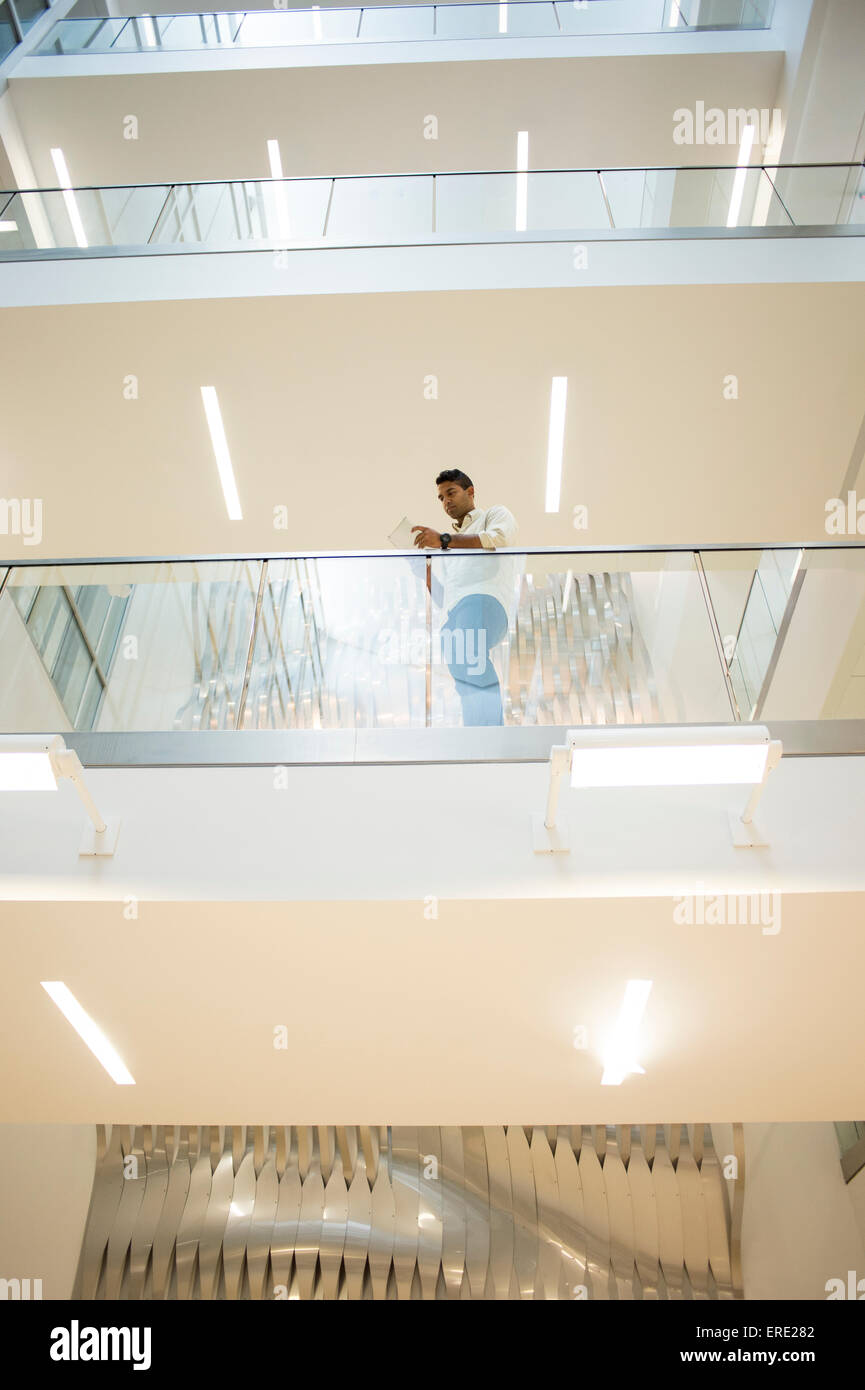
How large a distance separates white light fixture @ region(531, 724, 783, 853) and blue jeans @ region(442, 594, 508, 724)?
804 mm

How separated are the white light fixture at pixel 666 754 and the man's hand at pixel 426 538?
5.16ft

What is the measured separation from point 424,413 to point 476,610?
2398 millimetres

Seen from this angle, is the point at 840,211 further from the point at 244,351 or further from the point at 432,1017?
the point at 432,1017

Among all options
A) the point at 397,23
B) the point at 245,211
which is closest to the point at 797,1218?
the point at 245,211

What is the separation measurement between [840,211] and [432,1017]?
5023 millimetres

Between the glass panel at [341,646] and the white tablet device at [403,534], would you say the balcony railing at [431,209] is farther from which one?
the glass panel at [341,646]

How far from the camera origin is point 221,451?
5.77 meters

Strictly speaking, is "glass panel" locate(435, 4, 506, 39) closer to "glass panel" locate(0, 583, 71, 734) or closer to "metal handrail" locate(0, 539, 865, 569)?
"metal handrail" locate(0, 539, 865, 569)

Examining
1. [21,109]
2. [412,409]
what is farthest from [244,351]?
[21,109]

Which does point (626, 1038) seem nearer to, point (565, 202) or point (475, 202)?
point (565, 202)

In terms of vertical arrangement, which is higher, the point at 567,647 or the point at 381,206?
the point at 381,206

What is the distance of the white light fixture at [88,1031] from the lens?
130 inches

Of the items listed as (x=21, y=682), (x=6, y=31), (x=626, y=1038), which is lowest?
(x=626, y=1038)

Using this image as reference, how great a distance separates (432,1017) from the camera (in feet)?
11.5
